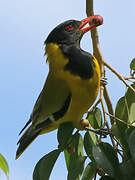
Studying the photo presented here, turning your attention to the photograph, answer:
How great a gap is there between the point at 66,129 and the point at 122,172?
0.49 meters

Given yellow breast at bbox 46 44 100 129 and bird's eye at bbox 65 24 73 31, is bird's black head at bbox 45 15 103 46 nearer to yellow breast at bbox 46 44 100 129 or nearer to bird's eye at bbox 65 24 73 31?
bird's eye at bbox 65 24 73 31

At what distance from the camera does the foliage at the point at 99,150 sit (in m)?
1.70

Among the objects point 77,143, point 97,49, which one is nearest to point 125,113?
point 77,143

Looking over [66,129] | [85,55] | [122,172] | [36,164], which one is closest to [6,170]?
[36,164]

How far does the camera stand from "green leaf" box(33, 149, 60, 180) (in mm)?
1958

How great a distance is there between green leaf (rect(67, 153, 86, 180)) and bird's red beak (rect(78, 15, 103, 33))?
936 millimetres

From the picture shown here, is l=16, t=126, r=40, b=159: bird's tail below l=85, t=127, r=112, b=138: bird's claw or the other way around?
the other way around

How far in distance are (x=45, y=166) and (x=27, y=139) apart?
1.16 feet

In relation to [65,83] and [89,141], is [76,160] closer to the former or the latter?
[89,141]

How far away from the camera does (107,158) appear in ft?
5.76

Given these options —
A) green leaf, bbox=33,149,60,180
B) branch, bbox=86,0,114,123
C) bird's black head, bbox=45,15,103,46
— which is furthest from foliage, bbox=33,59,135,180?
bird's black head, bbox=45,15,103,46

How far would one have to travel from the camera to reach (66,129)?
2076mm

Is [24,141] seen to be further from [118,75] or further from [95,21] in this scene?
[95,21]

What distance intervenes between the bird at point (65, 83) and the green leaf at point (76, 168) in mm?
217
